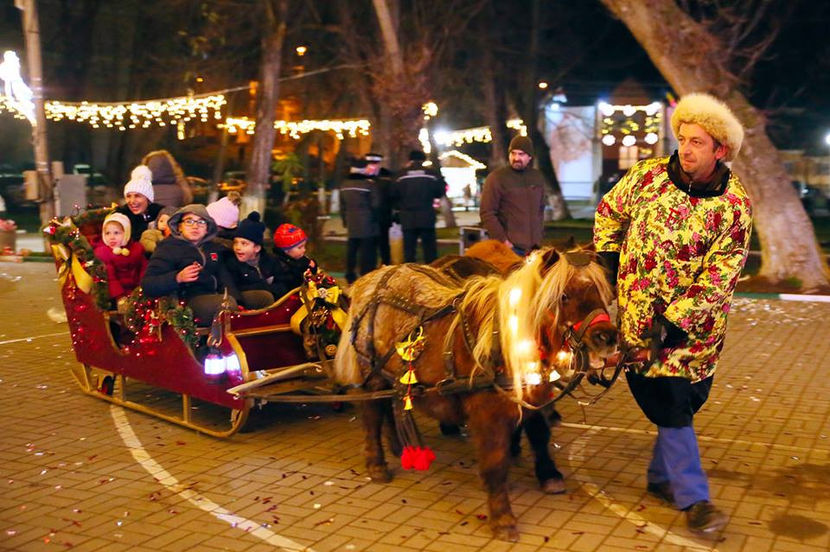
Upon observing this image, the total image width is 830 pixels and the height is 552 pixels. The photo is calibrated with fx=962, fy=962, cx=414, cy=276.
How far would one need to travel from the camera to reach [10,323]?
12.3 meters

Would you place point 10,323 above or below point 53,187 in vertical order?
below

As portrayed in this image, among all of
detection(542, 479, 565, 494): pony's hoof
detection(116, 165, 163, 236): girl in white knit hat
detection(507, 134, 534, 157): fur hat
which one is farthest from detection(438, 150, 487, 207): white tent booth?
detection(542, 479, 565, 494): pony's hoof

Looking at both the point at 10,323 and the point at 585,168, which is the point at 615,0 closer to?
the point at 10,323

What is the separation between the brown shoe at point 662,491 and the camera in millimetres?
5469

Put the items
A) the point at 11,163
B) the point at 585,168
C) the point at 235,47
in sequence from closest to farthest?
1. the point at 235,47
2. the point at 11,163
3. the point at 585,168

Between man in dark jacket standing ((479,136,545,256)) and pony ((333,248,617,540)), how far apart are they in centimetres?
387

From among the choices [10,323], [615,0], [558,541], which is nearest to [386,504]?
[558,541]

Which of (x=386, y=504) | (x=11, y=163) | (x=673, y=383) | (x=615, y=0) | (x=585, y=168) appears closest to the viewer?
(x=673, y=383)

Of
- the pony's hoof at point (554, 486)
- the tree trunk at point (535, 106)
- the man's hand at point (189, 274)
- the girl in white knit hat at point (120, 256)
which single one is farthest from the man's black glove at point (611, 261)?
the tree trunk at point (535, 106)

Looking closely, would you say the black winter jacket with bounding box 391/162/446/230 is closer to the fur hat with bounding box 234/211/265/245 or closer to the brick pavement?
the brick pavement

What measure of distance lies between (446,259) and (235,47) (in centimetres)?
2099

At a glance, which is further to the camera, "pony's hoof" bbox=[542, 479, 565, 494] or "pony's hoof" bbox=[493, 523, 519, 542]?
"pony's hoof" bbox=[542, 479, 565, 494]

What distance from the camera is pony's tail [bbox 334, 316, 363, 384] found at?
601cm

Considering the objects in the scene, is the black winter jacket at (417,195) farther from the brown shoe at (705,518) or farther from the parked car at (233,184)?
the brown shoe at (705,518)
